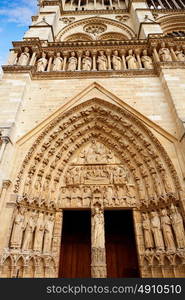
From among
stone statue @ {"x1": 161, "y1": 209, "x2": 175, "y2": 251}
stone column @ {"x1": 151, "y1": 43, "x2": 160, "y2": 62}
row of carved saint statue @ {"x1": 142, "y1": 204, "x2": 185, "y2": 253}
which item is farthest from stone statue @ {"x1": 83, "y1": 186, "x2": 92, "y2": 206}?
stone column @ {"x1": 151, "y1": 43, "x2": 160, "y2": 62}

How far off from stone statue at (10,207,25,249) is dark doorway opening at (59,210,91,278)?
1.68 m

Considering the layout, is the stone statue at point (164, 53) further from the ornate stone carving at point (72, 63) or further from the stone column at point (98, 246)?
the stone column at point (98, 246)

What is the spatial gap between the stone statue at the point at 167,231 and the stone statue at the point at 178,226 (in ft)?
0.33

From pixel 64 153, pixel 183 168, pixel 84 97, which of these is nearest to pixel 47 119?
pixel 64 153

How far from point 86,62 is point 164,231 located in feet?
19.8

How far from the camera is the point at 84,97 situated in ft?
20.8

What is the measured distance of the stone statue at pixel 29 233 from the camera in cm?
405

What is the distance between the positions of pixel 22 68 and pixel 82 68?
79.8 inches

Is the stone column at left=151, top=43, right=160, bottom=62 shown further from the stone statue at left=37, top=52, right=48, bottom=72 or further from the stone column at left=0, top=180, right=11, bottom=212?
the stone column at left=0, top=180, right=11, bottom=212

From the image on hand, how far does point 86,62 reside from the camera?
7414 mm

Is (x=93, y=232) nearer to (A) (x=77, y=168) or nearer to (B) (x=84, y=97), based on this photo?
(A) (x=77, y=168)

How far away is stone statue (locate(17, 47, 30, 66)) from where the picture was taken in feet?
23.2

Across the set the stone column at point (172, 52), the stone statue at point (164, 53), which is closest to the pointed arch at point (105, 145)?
the stone statue at point (164, 53)

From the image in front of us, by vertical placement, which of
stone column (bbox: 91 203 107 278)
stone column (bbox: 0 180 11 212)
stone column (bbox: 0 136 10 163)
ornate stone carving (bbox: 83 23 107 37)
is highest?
ornate stone carving (bbox: 83 23 107 37)
